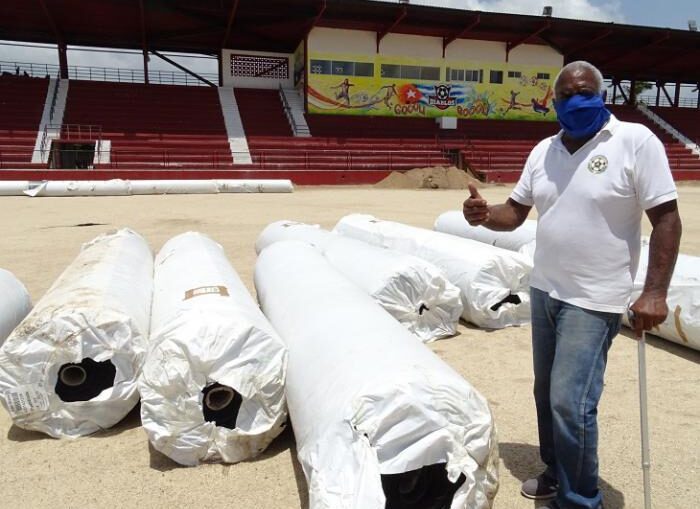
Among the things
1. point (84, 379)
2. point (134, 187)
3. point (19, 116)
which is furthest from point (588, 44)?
point (84, 379)

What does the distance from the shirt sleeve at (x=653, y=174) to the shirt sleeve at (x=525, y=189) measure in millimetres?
506

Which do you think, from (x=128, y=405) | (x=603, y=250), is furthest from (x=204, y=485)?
(x=603, y=250)

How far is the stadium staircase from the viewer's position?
20016 millimetres

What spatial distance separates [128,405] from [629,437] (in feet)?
8.69

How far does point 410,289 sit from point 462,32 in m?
26.1

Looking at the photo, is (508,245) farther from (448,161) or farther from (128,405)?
(448,161)

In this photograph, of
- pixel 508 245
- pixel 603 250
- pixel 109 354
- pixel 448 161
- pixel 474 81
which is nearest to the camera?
pixel 603 250

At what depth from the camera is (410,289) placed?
4047mm

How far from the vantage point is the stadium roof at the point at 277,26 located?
23266mm

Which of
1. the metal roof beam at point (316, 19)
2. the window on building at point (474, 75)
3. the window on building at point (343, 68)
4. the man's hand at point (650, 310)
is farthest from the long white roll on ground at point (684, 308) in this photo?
the window on building at point (474, 75)

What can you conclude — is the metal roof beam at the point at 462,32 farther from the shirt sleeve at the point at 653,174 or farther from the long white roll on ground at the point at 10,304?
the shirt sleeve at the point at 653,174

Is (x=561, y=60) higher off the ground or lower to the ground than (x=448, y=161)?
higher

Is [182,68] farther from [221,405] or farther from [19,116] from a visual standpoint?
[221,405]

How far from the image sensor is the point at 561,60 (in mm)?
29641
